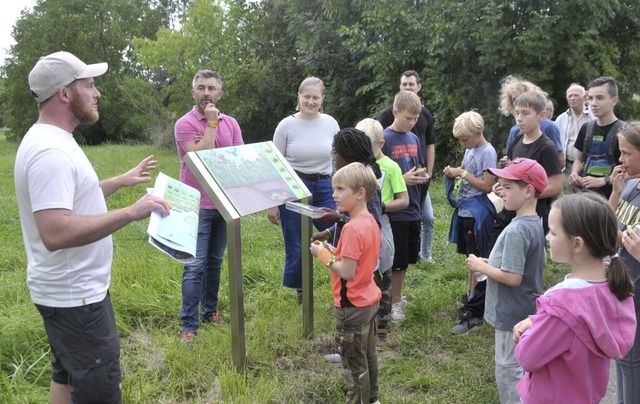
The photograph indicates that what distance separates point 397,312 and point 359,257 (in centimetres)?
176

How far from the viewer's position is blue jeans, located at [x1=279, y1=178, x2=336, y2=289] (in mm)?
4426

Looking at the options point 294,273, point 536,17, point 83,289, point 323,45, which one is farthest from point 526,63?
point 83,289

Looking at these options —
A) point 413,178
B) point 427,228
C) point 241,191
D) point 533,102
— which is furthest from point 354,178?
point 427,228

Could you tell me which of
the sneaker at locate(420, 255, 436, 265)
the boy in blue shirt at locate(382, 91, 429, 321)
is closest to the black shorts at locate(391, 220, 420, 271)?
the boy in blue shirt at locate(382, 91, 429, 321)

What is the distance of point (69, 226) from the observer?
7.20ft

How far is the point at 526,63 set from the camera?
10.6 m

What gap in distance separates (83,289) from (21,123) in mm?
38610

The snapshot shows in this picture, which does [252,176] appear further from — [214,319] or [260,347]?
[214,319]

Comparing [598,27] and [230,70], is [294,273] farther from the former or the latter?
[230,70]

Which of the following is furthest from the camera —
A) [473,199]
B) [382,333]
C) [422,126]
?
[422,126]

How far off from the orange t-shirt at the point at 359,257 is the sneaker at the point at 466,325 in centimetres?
144

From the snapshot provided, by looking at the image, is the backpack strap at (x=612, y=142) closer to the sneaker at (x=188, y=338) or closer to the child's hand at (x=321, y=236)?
the child's hand at (x=321, y=236)

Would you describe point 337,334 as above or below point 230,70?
below

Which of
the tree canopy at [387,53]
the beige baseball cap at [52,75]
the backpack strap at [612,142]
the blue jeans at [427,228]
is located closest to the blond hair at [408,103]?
the backpack strap at [612,142]
